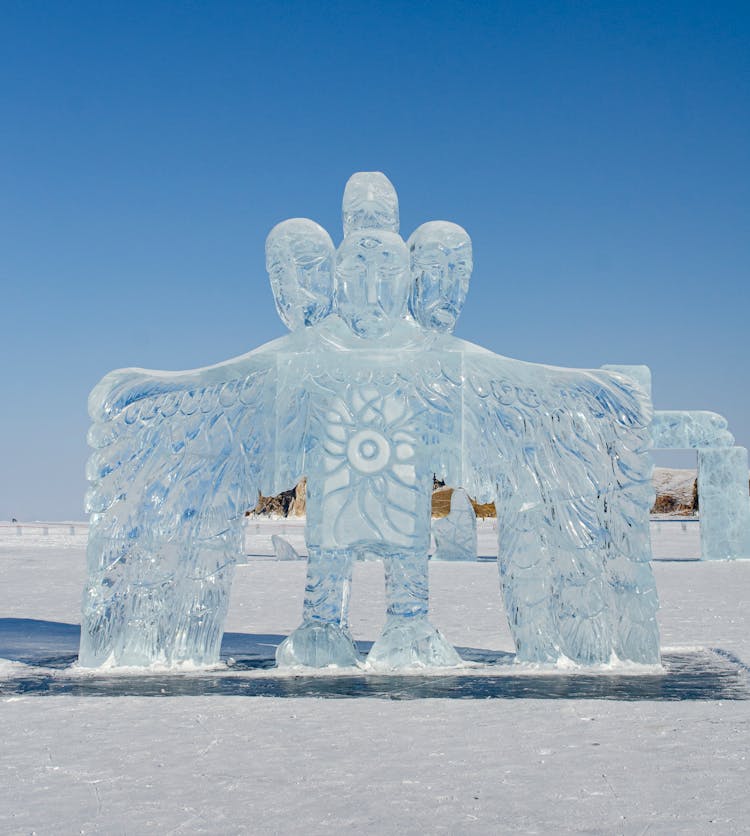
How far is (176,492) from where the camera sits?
5133mm

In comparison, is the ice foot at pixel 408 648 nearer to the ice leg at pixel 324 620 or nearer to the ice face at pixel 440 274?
the ice leg at pixel 324 620

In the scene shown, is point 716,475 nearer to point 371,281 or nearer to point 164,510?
point 371,281

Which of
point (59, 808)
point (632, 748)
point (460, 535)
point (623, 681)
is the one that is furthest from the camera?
point (460, 535)

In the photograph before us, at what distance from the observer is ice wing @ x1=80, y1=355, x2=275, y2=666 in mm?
5094

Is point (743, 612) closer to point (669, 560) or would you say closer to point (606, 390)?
point (606, 390)

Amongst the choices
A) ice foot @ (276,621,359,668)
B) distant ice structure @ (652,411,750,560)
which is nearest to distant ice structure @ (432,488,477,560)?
distant ice structure @ (652,411,750,560)

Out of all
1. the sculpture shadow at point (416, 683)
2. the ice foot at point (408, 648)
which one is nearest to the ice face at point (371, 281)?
the ice foot at point (408, 648)

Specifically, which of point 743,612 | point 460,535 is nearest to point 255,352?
point 743,612

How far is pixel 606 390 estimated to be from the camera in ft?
16.9

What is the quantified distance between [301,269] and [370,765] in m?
2.90

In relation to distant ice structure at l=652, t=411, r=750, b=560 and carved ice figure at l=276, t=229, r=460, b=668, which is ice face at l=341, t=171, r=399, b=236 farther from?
distant ice structure at l=652, t=411, r=750, b=560

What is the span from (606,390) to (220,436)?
2.14 meters

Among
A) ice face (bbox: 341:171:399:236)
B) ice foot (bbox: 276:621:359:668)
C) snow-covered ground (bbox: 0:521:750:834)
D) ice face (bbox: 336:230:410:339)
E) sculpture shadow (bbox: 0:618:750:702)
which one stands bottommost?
snow-covered ground (bbox: 0:521:750:834)

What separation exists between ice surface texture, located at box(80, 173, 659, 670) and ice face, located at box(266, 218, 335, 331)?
1cm
